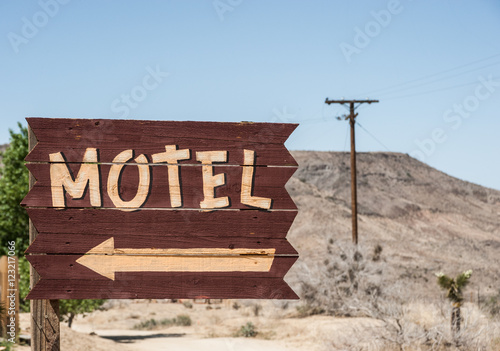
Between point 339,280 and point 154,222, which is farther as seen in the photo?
point 339,280

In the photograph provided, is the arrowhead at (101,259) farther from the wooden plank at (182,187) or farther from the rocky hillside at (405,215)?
the rocky hillside at (405,215)

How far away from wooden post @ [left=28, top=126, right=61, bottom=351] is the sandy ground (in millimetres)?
8835

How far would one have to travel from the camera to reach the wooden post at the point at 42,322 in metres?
4.46

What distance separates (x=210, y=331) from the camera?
2475 centimetres

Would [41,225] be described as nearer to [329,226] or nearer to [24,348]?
[24,348]

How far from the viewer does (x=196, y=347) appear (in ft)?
65.3

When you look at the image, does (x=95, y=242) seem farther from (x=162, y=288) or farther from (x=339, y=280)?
(x=339, y=280)

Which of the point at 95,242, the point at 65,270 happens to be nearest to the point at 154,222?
the point at 95,242

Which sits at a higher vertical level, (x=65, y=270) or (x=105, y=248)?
(x=105, y=248)

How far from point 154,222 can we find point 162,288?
0.52 meters

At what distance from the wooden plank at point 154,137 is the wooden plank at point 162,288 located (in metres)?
0.93

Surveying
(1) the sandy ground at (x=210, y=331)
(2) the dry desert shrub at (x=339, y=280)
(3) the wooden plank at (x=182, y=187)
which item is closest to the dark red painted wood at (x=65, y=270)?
(3) the wooden plank at (x=182, y=187)

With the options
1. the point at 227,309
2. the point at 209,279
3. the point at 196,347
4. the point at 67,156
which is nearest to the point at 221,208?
the point at 209,279

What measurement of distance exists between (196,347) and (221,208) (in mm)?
16579
